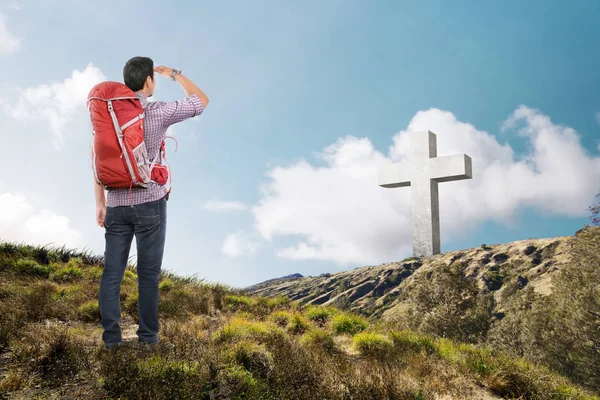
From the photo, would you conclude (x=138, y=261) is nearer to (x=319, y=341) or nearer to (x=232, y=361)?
(x=232, y=361)

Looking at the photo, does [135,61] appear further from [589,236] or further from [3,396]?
[589,236]

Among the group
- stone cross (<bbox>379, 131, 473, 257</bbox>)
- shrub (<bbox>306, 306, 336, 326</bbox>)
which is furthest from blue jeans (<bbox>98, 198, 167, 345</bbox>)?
stone cross (<bbox>379, 131, 473, 257</bbox>)

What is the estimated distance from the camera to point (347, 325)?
6.39m

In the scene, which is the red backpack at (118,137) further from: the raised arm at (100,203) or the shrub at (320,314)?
the shrub at (320,314)

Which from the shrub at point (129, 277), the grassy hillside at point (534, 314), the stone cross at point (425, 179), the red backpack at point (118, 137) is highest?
the stone cross at point (425, 179)

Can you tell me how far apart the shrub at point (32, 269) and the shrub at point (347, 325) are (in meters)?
5.97

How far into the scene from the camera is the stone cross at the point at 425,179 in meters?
18.8

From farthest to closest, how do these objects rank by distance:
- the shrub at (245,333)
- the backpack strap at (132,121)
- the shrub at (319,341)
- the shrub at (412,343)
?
the shrub at (412,343), the shrub at (319,341), the shrub at (245,333), the backpack strap at (132,121)

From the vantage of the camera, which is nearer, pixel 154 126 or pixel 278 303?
pixel 154 126

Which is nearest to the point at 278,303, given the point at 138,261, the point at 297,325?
the point at 297,325

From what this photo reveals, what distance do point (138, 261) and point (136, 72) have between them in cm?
154

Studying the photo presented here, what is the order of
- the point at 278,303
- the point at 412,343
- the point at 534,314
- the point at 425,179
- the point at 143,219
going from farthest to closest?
the point at 534,314 → the point at 425,179 → the point at 278,303 → the point at 412,343 → the point at 143,219

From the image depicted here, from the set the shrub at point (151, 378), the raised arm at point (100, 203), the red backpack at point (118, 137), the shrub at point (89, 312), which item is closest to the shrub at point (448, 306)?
the shrub at point (89, 312)

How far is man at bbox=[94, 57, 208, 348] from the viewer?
379cm
